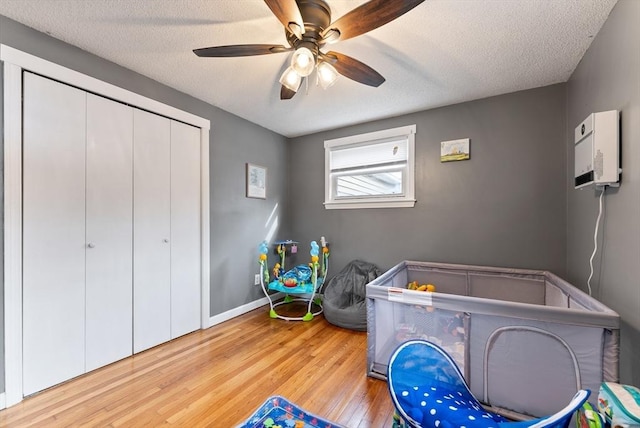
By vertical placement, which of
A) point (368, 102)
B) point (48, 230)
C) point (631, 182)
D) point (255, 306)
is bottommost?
point (255, 306)

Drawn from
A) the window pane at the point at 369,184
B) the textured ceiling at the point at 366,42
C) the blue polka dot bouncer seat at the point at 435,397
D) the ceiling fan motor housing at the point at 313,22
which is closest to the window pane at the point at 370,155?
the window pane at the point at 369,184

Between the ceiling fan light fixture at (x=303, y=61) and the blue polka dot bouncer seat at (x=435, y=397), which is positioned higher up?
the ceiling fan light fixture at (x=303, y=61)

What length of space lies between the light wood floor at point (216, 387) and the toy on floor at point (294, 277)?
592mm

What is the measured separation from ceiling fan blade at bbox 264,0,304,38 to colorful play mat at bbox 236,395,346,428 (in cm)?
208

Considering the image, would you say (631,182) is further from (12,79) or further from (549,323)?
(12,79)

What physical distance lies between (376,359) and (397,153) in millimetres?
2231

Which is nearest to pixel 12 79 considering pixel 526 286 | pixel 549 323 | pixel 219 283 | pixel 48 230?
pixel 48 230

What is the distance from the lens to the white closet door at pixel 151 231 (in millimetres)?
2246

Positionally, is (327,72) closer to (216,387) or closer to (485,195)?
(485,195)

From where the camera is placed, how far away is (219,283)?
115 inches

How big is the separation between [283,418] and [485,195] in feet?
8.45

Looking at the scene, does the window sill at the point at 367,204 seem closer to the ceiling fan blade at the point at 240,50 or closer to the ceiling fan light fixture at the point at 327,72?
the ceiling fan light fixture at the point at 327,72

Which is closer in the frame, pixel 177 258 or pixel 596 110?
pixel 596 110

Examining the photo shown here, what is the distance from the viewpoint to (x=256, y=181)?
3.38 meters
